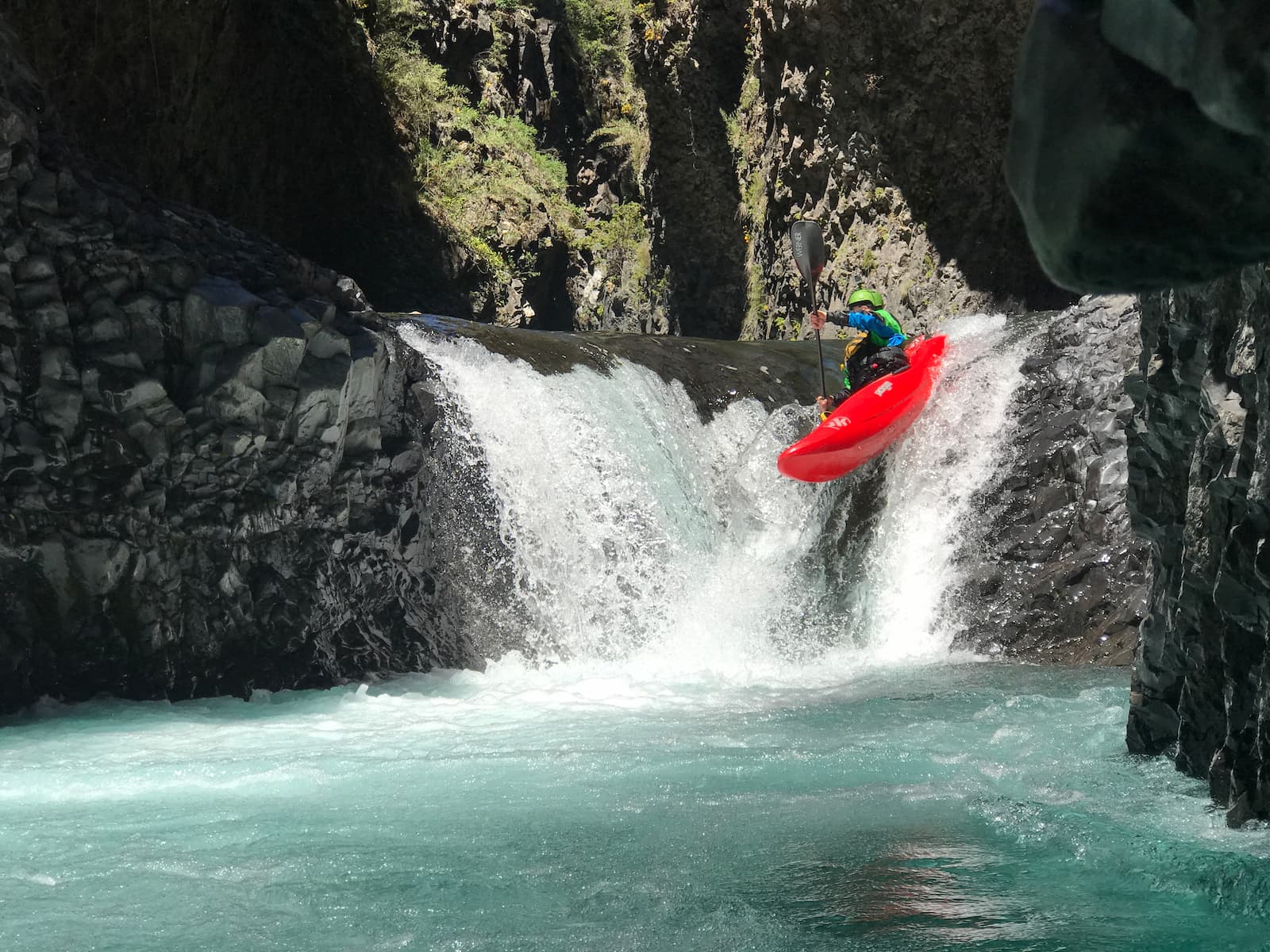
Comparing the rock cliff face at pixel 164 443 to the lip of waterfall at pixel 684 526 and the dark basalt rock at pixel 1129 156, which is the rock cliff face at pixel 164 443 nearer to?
the lip of waterfall at pixel 684 526

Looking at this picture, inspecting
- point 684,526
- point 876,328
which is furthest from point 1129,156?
point 876,328

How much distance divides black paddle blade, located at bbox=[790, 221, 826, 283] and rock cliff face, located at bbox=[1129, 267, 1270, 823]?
14.0 ft

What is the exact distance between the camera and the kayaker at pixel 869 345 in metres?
9.23

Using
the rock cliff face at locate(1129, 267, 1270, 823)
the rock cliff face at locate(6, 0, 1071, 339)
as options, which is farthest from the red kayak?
the rock cliff face at locate(1129, 267, 1270, 823)

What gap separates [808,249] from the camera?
861 centimetres

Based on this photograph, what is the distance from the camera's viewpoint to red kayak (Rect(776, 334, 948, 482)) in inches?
336

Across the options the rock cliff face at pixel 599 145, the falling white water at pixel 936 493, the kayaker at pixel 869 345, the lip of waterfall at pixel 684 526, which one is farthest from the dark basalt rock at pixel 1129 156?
the rock cliff face at pixel 599 145

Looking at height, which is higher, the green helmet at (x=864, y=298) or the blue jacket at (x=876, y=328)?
the green helmet at (x=864, y=298)

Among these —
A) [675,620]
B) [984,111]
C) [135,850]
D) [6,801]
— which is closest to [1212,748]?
[135,850]

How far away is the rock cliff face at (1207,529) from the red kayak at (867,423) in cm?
388

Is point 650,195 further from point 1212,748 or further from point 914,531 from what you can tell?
point 1212,748

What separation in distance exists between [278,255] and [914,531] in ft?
14.6

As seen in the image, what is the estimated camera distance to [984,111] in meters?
12.9

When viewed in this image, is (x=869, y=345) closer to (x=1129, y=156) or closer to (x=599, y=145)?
(x=1129, y=156)
